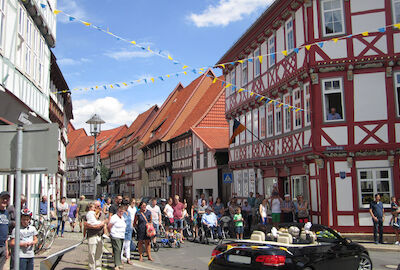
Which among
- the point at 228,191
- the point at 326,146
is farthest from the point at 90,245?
the point at 228,191

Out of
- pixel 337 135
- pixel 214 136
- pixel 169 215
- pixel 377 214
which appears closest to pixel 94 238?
pixel 169 215

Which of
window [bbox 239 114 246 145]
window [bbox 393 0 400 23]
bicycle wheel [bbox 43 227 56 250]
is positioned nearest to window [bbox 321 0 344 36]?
window [bbox 393 0 400 23]

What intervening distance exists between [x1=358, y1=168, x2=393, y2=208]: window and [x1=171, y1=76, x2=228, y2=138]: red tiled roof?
18.4 metres

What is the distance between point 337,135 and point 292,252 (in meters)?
9.89

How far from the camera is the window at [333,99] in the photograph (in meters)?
16.8

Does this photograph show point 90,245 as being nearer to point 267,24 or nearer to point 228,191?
point 267,24

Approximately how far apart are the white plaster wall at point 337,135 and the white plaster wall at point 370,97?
2.23 ft

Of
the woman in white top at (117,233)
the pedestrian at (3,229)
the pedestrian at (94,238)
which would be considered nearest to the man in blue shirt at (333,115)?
the woman in white top at (117,233)

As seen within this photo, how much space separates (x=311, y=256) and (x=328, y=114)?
390 inches

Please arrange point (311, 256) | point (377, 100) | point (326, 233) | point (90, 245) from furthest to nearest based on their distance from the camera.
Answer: point (377, 100)
point (90, 245)
point (326, 233)
point (311, 256)

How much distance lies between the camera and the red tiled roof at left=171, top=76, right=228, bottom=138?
35719mm

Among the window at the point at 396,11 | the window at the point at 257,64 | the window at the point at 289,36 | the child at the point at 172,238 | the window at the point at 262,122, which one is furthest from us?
the window at the point at 257,64

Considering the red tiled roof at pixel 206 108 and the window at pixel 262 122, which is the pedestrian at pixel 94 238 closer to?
the window at pixel 262 122

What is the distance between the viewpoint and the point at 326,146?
16531mm
